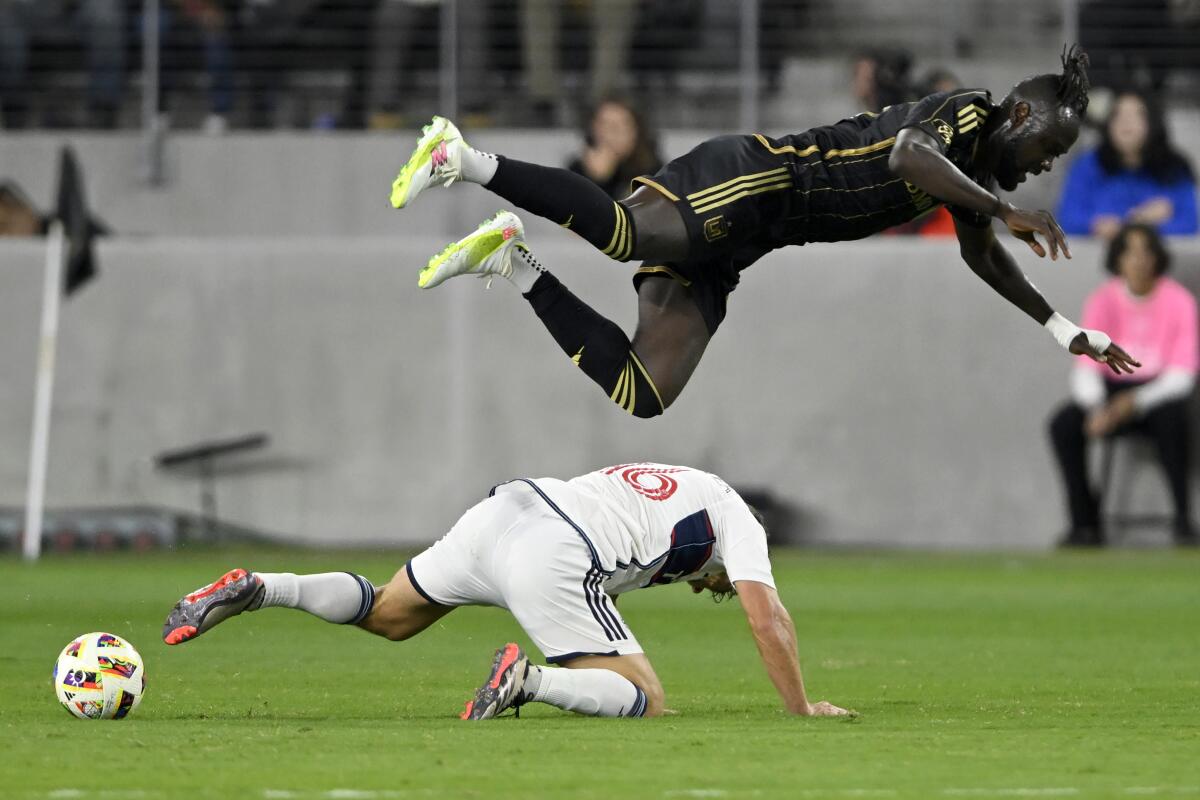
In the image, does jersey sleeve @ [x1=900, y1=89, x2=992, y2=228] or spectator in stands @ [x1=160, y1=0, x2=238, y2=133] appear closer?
jersey sleeve @ [x1=900, y1=89, x2=992, y2=228]

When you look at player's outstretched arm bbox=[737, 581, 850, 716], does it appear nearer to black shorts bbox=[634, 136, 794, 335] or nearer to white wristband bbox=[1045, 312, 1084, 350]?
black shorts bbox=[634, 136, 794, 335]

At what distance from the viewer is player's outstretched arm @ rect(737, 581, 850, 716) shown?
7.29 metres

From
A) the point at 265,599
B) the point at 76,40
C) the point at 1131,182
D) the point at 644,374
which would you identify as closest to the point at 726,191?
the point at 644,374

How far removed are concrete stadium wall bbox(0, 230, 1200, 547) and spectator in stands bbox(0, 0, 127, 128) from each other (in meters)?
1.68

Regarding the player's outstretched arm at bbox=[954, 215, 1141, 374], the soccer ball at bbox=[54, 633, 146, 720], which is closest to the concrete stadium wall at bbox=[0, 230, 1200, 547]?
the player's outstretched arm at bbox=[954, 215, 1141, 374]

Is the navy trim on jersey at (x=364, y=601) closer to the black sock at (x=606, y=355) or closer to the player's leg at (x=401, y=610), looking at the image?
the player's leg at (x=401, y=610)

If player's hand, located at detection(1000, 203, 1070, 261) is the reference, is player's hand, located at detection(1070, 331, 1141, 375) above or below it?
below

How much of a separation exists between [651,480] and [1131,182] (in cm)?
1029

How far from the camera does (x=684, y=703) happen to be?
8.16m

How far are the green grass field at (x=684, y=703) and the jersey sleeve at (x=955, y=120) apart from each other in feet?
7.12

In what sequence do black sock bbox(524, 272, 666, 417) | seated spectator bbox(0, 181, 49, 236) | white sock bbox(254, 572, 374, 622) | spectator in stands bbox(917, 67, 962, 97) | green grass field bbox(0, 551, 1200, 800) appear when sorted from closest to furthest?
1. green grass field bbox(0, 551, 1200, 800)
2. white sock bbox(254, 572, 374, 622)
3. black sock bbox(524, 272, 666, 417)
4. spectator in stands bbox(917, 67, 962, 97)
5. seated spectator bbox(0, 181, 49, 236)

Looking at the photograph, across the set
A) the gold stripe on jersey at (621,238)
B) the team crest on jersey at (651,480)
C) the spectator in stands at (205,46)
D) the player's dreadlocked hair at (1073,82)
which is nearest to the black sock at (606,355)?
the gold stripe on jersey at (621,238)

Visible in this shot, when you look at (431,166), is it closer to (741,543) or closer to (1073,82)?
(741,543)

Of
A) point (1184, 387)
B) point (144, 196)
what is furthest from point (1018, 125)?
point (144, 196)
